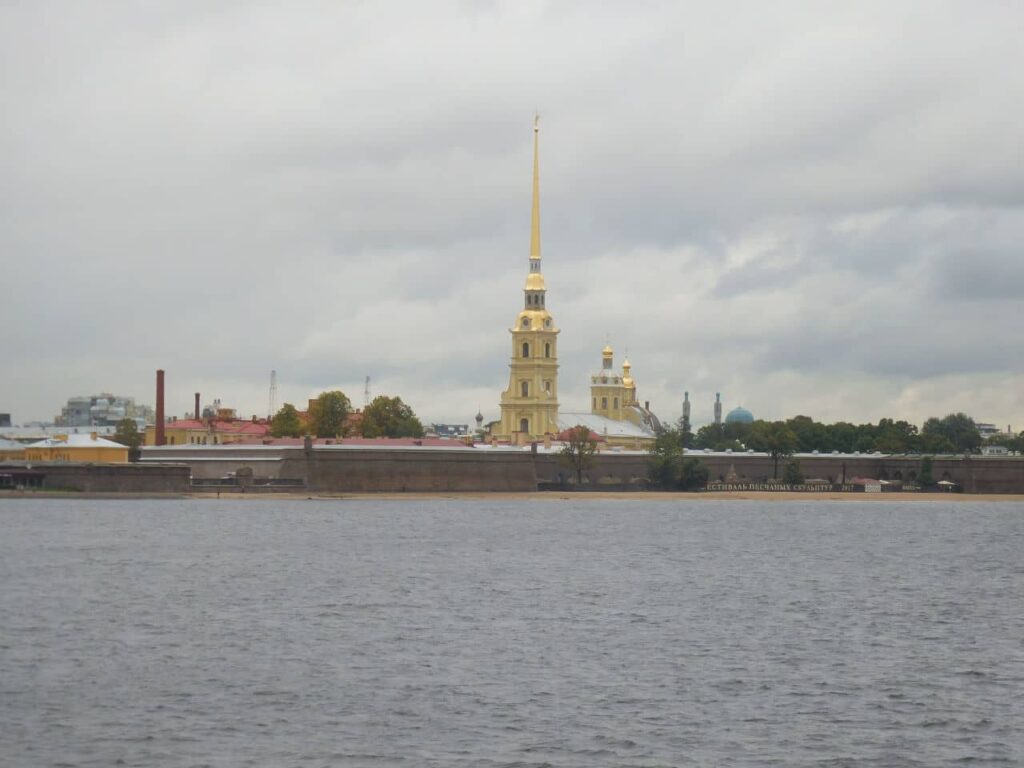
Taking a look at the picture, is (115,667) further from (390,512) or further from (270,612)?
(390,512)

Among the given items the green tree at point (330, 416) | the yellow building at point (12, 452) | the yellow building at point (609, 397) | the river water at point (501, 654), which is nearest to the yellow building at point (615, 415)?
the yellow building at point (609, 397)

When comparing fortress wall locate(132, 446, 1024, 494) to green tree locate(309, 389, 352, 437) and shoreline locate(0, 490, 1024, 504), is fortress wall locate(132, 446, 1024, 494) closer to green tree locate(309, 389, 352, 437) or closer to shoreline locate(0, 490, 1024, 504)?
shoreline locate(0, 490, 1024, 504)

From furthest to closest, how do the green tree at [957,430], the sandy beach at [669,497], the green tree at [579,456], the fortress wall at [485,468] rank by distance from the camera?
the green tree at [957,430] < the green tree at [579,456] < the sandy beach at [669,497] < the fortress wall at [485,468]

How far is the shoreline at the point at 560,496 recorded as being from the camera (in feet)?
295

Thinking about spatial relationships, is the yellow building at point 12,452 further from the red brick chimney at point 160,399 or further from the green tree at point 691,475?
the green tree at point 691,475

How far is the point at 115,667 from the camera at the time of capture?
2764cm

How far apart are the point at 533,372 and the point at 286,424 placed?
746 inches

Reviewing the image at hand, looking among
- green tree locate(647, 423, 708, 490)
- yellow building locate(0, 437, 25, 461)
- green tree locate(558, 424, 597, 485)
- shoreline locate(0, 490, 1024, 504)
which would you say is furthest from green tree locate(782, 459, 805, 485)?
yellow building locate(0, 437, 25, 461)

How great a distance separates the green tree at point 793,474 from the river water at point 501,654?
171ft

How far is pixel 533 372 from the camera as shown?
13325cm

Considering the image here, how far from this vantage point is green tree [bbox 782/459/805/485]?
112m

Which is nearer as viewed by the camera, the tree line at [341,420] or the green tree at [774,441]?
the green tree at [774,441]

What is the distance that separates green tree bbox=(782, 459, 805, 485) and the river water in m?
52.3

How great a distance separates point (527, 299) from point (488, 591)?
94.4 m
